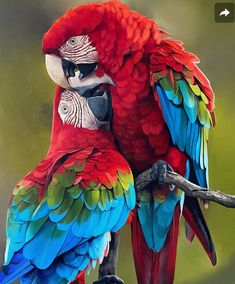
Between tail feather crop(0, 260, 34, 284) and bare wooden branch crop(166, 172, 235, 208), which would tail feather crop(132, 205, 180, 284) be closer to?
bare wooden branch crop(166, 172, 235, 208)

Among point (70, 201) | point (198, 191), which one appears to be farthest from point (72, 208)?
point (198, 191)

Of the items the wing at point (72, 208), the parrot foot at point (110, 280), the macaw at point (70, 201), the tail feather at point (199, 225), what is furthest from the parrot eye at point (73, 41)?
the parrot foot at point (110, 280)

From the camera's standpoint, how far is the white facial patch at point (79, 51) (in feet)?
4.76

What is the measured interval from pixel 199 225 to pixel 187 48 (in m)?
0.51

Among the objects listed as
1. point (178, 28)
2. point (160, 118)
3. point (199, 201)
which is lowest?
point (199, 201)

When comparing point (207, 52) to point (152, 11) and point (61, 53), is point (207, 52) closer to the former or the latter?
point (152, 11)

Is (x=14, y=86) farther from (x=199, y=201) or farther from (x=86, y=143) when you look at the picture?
(x=199, y=201)

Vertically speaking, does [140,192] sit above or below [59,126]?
below

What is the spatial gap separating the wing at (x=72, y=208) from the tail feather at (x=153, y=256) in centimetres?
9

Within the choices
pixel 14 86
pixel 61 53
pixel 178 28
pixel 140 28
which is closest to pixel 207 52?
pixel 178 28

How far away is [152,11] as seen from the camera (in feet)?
4.89

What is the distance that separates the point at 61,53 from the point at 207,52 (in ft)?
1.38

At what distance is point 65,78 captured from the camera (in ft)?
4.87

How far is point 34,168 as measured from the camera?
149 cm
